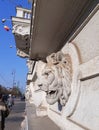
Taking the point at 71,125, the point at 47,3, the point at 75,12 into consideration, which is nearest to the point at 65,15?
the point at 75,12

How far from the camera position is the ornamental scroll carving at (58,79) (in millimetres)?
3236

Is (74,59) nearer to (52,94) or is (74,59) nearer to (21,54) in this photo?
(52,94)

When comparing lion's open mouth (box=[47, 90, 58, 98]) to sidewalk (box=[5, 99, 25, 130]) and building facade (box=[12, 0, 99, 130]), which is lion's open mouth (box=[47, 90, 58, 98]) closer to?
building facade (box=[12, 0, 99, 130])

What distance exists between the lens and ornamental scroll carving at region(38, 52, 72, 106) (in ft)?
10.6

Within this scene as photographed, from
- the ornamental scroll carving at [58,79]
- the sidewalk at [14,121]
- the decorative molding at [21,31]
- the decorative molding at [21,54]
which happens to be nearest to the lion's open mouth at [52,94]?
the ornamental scroll carving at [58,79]

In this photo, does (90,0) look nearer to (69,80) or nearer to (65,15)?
(65,15)

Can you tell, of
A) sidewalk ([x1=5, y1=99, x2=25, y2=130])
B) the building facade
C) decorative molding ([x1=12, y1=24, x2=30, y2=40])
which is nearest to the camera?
the building facade

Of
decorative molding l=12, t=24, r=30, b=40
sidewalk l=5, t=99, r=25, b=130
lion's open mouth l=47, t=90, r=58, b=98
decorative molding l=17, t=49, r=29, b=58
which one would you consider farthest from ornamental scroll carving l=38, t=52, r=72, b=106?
sidewalk l=5, t=99, r=25, b=130

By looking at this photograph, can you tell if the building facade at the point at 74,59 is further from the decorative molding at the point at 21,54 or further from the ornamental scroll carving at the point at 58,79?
the decorative molding at the point at 21,54

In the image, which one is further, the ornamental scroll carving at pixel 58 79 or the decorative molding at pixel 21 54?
the decorative molding at pixel 21 54

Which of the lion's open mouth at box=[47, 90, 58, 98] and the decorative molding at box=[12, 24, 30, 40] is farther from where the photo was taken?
the decorative molding at box=[12, 24, 30, 40]

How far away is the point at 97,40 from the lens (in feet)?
7.93

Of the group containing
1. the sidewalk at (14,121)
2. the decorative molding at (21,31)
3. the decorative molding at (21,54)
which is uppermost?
the decorative molding at (21,54)

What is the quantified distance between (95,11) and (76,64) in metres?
0.70
